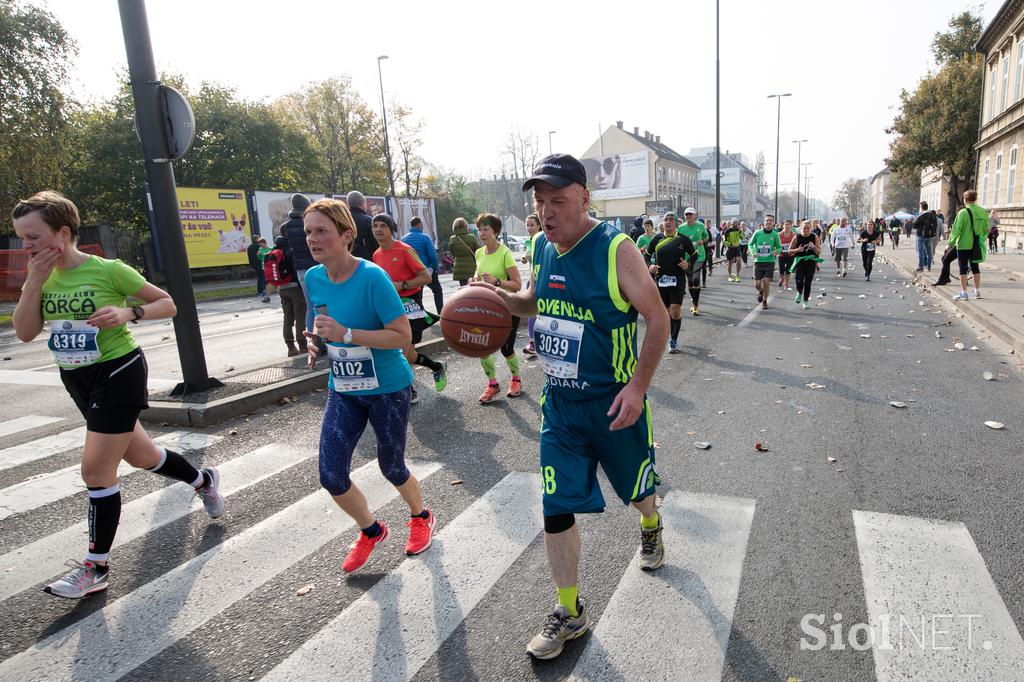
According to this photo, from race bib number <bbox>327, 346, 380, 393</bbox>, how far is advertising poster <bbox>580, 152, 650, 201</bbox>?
86.4 metres

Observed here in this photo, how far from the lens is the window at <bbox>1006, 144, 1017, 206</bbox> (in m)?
29.3

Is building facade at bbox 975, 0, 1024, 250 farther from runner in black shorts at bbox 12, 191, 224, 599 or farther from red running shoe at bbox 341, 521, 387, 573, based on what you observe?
runner in black shorts at bbox 12, 191, 224, 599

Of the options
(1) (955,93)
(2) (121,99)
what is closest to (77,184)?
(2) (121,99)

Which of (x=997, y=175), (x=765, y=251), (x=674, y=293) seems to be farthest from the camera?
(x=997, y=175)

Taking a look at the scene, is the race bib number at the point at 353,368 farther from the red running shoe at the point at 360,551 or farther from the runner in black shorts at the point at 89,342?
the runner in black shorts at the point at 89,342

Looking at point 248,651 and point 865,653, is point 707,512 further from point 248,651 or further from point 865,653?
point 248,651

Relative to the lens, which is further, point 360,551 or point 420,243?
point 420,243

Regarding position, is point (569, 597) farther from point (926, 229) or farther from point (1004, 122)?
point (1004, 122)

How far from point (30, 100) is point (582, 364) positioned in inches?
1230

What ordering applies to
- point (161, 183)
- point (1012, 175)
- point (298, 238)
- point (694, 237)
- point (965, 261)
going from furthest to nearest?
point (1012, 175) → point (965, 261) → point (694, 237) → point (298, 238) → point (161, 183)

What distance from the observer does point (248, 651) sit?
2.81 meters

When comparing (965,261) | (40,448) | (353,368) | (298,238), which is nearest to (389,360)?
(353,368)

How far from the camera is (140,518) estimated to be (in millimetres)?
4230

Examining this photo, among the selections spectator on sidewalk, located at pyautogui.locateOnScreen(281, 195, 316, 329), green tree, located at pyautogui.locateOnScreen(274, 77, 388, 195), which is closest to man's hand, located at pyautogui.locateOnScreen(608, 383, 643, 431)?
spectator on sidewalk, located at pyautogui.locateOnScreen(281, 195, 316, 329)
